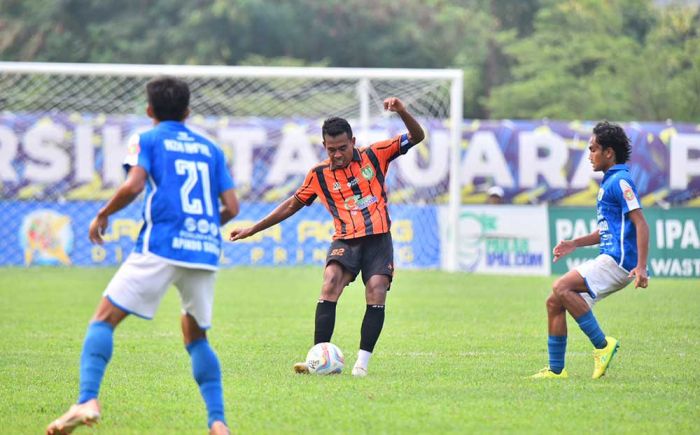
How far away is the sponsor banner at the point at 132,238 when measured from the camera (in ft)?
79.8

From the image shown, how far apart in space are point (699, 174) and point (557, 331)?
19.5 m

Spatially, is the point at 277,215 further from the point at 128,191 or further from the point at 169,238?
the point at 128,191

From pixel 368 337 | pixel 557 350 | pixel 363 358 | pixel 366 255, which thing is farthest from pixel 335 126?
pixel 557 350

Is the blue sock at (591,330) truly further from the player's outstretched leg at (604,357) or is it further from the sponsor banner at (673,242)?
the sponsor banner at (673,242)

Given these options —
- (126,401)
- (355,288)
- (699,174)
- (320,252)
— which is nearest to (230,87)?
(320,252)

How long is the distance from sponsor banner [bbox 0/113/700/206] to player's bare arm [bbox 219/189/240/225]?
54.0 ft

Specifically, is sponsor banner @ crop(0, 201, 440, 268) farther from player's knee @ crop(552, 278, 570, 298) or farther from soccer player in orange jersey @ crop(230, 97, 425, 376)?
player's knee @ crop(552, 278, 570, 298)

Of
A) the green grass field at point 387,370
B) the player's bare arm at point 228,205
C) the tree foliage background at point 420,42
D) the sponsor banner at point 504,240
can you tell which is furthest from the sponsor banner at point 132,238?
the player's bare arm at point 228,205

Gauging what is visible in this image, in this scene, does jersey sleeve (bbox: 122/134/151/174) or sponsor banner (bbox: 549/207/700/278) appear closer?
jersey sleeve (bbox: 122/134/151/174)

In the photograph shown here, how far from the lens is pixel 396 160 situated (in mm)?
25188

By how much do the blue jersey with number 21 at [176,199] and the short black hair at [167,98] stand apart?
8 centimetres

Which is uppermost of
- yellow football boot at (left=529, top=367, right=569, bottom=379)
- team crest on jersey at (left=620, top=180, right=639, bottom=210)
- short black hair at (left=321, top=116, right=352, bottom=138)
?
short black hair at (left=321, top=116, right=352, bottom=138)

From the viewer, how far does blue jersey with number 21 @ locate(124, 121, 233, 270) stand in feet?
21.5

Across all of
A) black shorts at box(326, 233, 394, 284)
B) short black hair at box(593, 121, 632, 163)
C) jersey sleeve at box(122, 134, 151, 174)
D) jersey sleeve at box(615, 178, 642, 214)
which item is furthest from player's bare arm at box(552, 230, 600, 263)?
jersey sleeve at box(122, 134, 151, 174)
